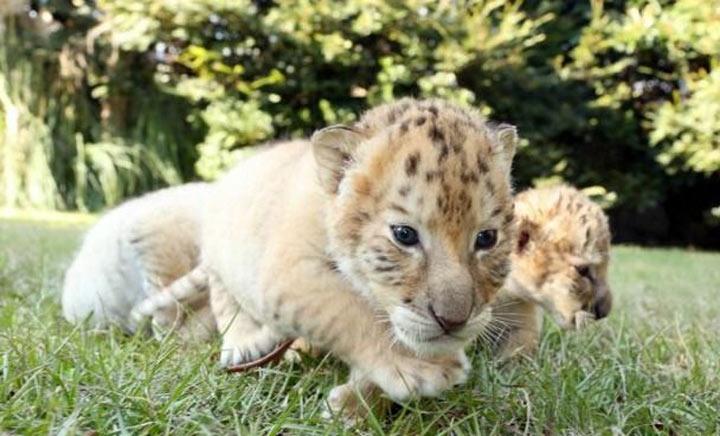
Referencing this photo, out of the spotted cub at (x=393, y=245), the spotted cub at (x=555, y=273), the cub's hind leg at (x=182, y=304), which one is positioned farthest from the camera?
the cub's hind leg at (x=182, y=304)

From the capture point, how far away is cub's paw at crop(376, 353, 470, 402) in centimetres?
224

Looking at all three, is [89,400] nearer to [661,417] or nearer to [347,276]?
[347,276]

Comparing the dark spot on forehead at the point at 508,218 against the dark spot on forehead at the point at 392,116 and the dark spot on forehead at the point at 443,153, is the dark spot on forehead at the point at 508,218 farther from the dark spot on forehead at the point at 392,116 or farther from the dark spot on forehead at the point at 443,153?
the dark spot on forehead at the point at 392,116

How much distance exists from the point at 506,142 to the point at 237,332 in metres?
1.15

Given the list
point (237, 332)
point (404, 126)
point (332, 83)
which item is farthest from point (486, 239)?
point (332, 83)

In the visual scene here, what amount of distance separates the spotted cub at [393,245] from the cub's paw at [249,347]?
0.04ft

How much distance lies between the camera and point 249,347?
Answer: 111 inches

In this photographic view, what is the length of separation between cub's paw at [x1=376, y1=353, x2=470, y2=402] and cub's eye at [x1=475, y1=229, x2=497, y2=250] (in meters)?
0.33

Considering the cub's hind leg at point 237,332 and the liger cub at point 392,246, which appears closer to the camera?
the liger cub at point 392,246

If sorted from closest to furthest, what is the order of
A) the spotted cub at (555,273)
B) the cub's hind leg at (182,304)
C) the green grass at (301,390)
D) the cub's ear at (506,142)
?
the green grass at (301,390) < the cub's ear at (506,142) < the spotted cub at (555,273) < the cub's hind leg at (182,304)

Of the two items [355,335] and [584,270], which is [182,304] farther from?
[584,270]

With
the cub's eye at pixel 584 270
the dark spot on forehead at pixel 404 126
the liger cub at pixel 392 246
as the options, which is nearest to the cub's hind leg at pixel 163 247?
the liger cub at pixel 392 246

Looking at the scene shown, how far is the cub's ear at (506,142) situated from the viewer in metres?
2.53

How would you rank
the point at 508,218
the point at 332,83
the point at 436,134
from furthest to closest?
the point at 332,83, the point at 508,218, the point at 436,134
